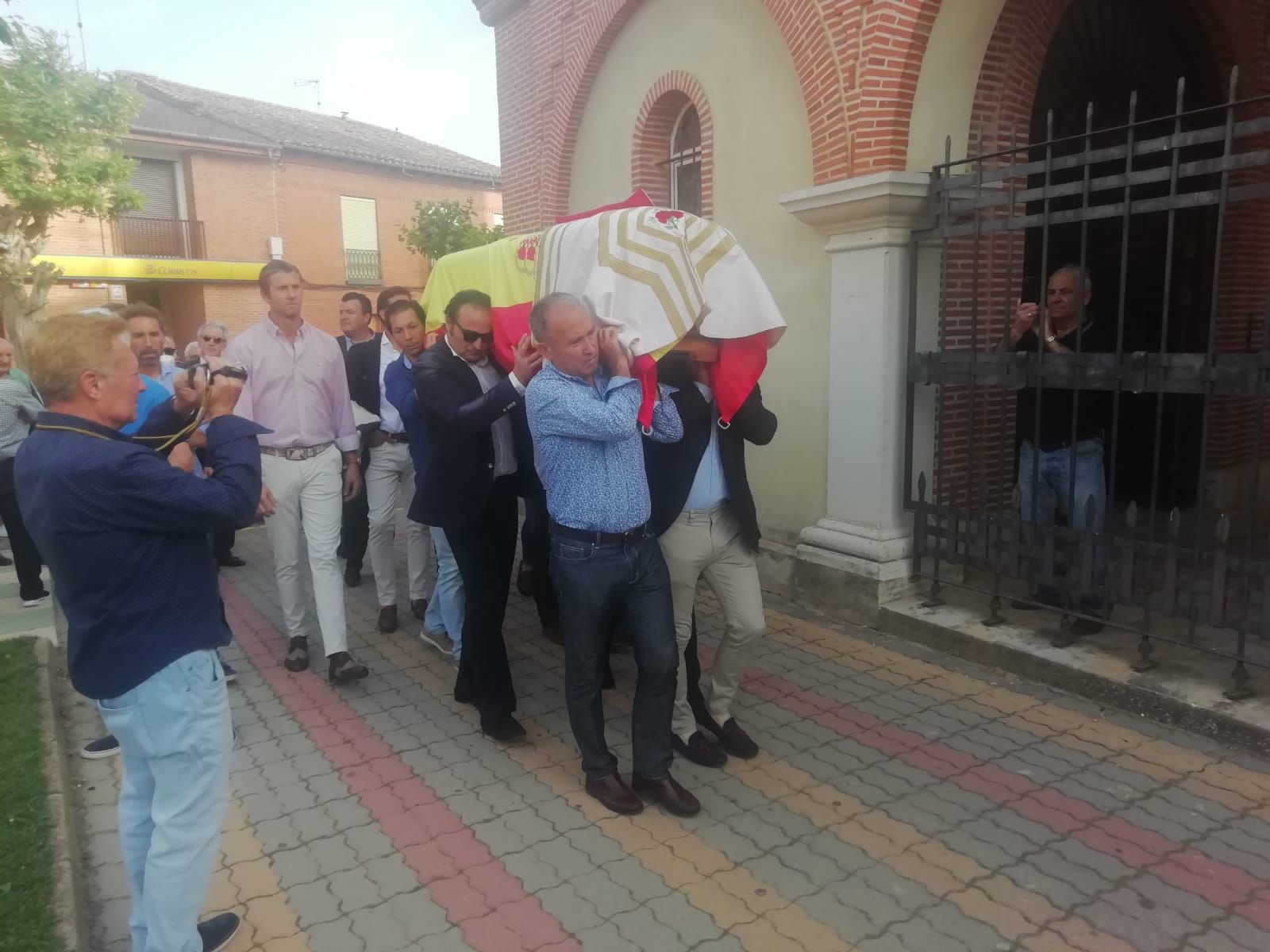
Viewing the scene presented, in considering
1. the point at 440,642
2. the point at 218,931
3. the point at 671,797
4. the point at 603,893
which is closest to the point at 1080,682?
the point at 671,797

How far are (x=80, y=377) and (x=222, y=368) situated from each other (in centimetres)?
44

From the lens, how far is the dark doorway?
21.9 ft

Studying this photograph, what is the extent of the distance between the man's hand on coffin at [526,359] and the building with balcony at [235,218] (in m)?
22.5

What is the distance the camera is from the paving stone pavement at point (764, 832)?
109 inches

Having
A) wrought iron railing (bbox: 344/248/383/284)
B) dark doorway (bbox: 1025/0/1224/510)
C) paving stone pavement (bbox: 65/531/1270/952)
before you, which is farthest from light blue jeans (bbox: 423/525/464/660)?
wrought iron railing (bbox: 344/248/383/284)

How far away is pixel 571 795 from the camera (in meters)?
3.58

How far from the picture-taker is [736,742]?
3871mm

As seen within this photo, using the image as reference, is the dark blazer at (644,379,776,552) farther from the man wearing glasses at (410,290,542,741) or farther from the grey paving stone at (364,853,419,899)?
the grey paving stone at (364,853,419,899)

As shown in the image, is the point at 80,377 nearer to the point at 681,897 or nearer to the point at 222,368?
the point at 222,368

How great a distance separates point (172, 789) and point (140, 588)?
0.57m

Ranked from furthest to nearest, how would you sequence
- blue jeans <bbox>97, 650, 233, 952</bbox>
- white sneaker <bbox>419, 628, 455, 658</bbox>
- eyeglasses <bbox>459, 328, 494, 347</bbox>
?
1. white sneaker <bbox>419, 628, 455, 658</bbox>
2. eyeglasses <bbox>459, 328, 494, 347</bbox>
3. blue jeans <bbox>97, 650, 233, 952</bbox>

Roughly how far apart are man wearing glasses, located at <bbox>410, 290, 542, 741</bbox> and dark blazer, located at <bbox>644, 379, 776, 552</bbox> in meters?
0.76

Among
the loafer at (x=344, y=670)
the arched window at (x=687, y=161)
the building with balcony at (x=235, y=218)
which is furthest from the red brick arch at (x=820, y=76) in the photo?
the building with balcony at (x=235, y=218)

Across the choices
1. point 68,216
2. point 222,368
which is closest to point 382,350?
point 222,368
